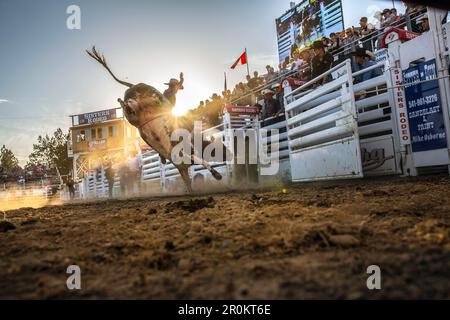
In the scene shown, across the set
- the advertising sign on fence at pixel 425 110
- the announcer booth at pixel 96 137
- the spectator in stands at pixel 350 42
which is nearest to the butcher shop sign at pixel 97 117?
the announcer booth at pixel 96 137

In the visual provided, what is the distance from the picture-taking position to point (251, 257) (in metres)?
1.62

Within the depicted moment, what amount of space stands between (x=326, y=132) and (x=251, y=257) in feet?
18.7

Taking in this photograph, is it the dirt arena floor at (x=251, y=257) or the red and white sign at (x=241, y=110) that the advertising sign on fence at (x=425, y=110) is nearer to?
the dirt arena floor at (x=251, y=257)

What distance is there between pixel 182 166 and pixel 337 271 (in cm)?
695

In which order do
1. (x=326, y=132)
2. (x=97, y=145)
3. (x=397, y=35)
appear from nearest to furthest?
(x=397, y=35) → (x=326, y=132) → (x=97, y=145)

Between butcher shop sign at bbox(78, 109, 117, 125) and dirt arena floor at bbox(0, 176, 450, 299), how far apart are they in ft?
139

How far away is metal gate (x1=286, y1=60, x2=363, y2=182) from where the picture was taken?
6.16 meters

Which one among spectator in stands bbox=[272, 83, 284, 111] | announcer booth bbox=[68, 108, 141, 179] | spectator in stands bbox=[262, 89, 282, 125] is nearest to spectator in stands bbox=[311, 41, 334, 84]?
spectator in stands bbox=[272, 83, 284, 111]

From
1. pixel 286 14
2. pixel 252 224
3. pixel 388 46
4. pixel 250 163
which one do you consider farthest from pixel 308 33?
pixel 252 224

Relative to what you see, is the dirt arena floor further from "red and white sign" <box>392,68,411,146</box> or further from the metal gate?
the metal gate

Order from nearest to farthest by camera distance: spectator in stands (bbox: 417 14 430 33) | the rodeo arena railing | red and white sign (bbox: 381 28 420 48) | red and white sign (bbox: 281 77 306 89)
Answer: the rodeo arena railing
red and white sign (bbox: 381 28 420 48)
spectator in stands (bbox: 417 14 430 33)
red and white sign (bbox: 281 77 306 89)

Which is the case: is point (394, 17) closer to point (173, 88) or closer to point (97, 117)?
point (173, 88)

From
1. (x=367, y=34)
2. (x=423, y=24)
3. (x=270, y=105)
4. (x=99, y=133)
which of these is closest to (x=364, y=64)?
(x=423, y=24)

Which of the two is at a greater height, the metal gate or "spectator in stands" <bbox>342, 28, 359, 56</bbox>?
"spectator in stands" <bbox>342, 28, 359, 56</bbox>
